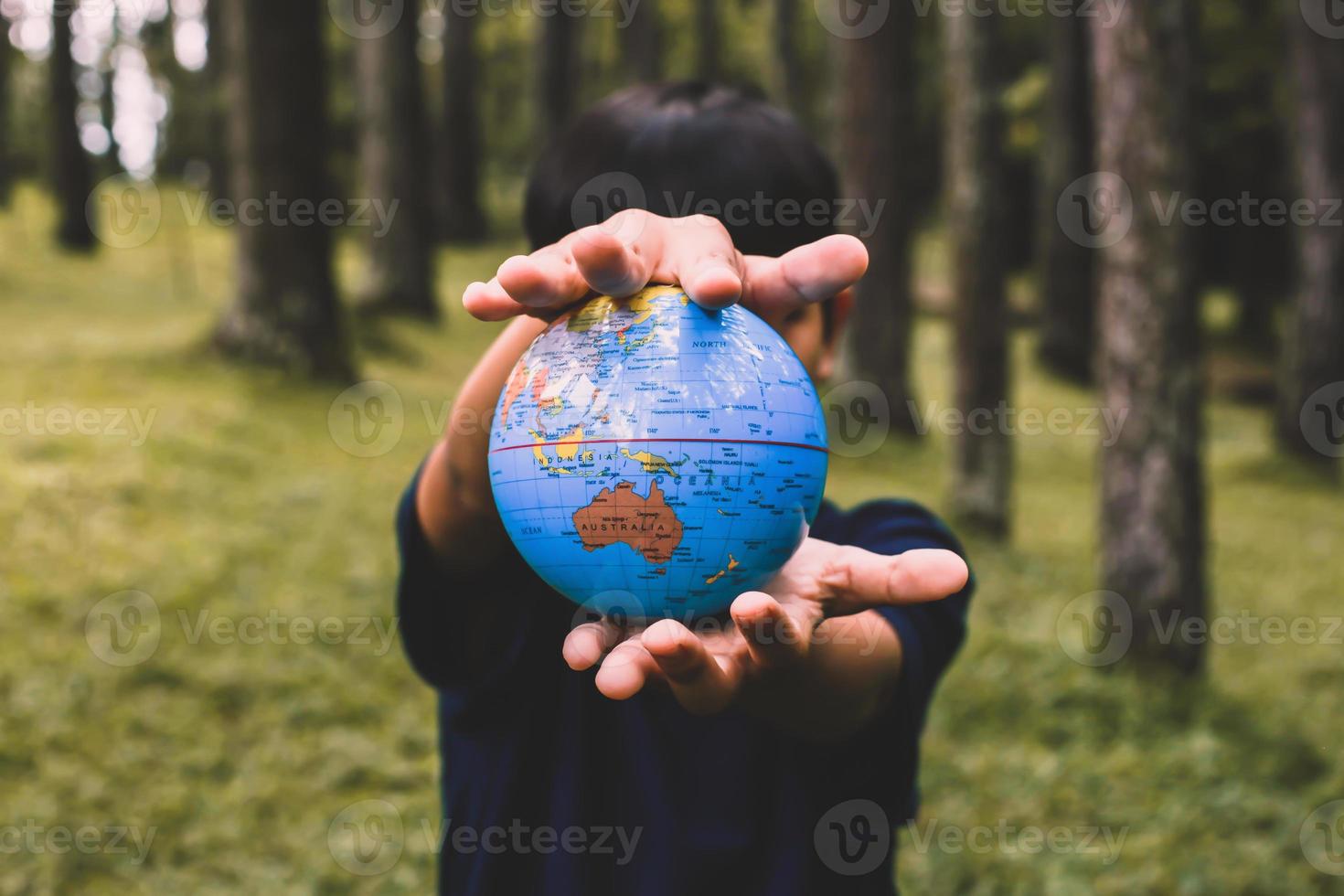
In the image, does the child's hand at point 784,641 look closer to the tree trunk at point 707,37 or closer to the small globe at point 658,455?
the small globe at point 658,455

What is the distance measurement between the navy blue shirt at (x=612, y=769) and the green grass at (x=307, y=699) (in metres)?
2.71

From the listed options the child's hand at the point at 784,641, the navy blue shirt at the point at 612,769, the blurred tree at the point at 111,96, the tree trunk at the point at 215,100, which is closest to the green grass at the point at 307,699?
the navy blue shirt at the point at 612,769

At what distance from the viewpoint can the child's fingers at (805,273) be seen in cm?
Result: 149

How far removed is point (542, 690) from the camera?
6.66ft

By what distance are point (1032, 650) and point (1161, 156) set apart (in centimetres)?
279

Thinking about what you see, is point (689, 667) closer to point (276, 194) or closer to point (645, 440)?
point (645, 440)

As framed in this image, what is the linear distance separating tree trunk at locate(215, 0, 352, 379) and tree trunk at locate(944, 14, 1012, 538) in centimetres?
486

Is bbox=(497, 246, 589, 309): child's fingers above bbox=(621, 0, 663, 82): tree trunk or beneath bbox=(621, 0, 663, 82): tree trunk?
beneath

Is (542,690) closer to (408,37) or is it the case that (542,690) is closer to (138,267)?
(408,37)

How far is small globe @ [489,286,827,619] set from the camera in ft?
5.16

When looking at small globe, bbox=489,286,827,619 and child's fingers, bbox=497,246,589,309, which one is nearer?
child's fingers, bbox=497,246,589,309

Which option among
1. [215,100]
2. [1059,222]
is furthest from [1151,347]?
[215,100]

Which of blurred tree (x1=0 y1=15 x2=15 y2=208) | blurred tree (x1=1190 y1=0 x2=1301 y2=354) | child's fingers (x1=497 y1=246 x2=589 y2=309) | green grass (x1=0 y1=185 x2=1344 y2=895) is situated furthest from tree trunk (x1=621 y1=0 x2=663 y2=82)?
child's fingers (x1=497 y1=246 x2=589 y2=309)

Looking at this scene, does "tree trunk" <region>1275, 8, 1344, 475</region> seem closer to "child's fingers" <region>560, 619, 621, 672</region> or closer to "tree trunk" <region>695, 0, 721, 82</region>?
"tree trunk" <region>695, 0, 721, 82</region>
